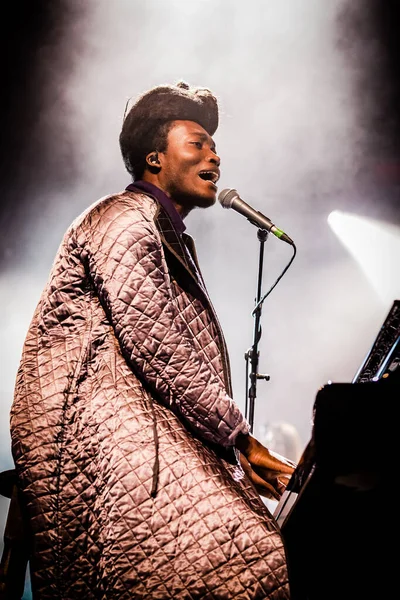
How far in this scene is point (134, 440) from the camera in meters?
1.37

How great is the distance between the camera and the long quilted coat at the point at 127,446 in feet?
4.11

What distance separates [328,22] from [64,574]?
610 centimetres

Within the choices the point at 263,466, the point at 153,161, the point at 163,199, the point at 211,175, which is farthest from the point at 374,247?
the point at 263,466

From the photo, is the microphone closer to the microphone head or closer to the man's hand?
the microphone head

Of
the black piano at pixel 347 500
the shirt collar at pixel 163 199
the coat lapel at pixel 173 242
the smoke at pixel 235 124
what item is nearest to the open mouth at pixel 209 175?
the shirt collar at pixel 163 199

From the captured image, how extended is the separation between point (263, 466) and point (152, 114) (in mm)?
1595

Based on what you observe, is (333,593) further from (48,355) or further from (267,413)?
(267,413)

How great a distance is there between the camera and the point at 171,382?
1.42 m

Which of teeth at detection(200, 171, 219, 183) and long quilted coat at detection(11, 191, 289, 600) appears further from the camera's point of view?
teeth at detection(200, 171, 219, 183)

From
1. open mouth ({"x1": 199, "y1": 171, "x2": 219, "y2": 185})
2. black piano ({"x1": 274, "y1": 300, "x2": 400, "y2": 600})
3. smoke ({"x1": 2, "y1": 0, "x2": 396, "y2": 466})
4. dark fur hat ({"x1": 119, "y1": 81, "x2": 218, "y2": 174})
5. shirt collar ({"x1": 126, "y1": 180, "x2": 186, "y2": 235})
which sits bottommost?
black piano ({"x1": 274, "y1": 300, "x2": 400, "y2": 600})

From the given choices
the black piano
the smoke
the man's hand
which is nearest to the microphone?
the man's hand

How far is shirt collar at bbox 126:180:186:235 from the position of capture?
1919 mm

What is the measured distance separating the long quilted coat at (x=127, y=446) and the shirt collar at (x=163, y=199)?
29 cm

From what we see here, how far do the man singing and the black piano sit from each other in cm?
10
